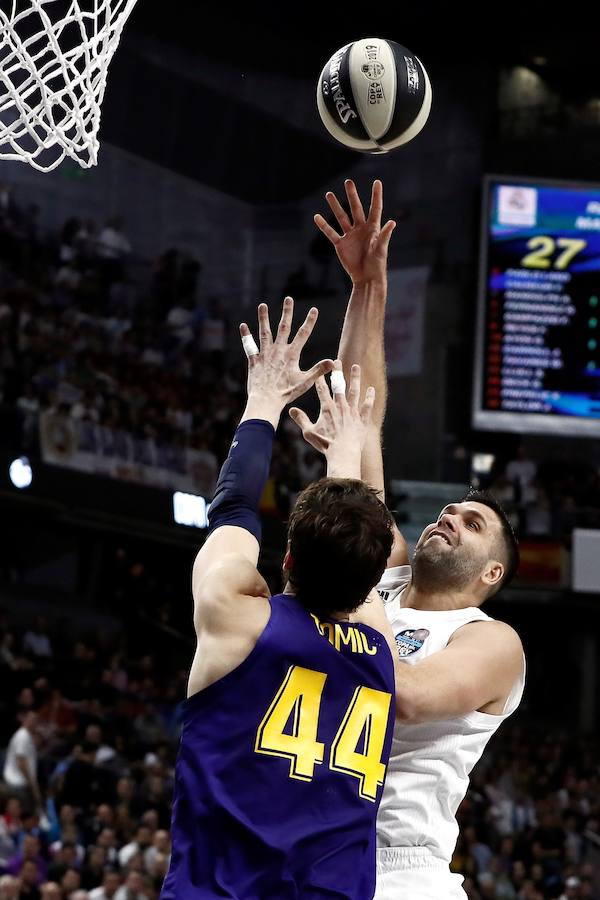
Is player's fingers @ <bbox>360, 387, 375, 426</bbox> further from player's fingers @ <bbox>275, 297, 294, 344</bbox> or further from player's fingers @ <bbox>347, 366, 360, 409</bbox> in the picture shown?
player's fingers @ <bbox>275, 297, 294, 344</bbox>

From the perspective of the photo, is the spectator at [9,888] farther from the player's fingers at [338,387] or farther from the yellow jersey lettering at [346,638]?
the yellow jersey lettering at [346,638]

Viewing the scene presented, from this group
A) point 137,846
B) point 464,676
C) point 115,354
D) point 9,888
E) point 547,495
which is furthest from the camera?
point 547,495

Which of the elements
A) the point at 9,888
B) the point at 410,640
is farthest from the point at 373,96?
the point at 9,888

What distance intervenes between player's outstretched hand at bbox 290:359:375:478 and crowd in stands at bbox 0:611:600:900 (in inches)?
247

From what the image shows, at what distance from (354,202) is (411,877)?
1.97m

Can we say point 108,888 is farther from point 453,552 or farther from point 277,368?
point 277,368

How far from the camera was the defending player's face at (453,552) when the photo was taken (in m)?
3.48

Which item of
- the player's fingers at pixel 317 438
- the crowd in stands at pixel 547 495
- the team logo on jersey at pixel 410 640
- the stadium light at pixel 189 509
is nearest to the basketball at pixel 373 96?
the player's fingers at pixel 317 438

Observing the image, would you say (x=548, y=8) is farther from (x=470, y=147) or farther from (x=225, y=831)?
(x=225, y=831)

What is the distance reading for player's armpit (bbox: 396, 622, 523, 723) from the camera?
288 centimetres

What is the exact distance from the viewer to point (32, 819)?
31.9 feet

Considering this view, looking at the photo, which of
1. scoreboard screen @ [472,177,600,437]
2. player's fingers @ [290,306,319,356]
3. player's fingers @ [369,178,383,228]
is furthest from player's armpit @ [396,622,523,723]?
scoreboard screen @ [472,177,600,437]

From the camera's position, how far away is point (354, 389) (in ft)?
10.6

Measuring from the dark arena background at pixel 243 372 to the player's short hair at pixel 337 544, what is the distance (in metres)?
6.96
